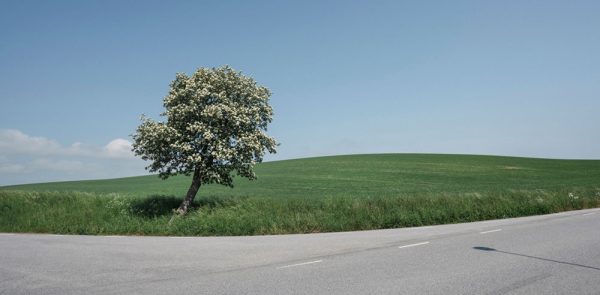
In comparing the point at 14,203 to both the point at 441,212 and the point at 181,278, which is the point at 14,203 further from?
the point at 441,212

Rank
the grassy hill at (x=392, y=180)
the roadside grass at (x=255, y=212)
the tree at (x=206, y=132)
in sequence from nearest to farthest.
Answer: the roadside grass at (x=255, y=212) < the tree at (x=206, y=132) < the grassy hill at (x=392, y=180)

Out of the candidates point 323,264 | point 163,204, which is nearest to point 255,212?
point 163,204

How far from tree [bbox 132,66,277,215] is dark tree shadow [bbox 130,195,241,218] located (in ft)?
2.77

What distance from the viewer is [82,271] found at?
8.71m

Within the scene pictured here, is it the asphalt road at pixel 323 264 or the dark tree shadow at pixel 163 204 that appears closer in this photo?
the asphalt road at pixel 323 264

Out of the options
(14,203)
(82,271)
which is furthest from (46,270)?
(14,203)

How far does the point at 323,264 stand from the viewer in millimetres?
8750

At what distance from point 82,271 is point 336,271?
5.04 meters

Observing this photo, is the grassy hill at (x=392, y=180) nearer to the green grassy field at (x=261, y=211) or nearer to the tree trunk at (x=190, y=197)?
the green grassy field at (x=261, y=211)

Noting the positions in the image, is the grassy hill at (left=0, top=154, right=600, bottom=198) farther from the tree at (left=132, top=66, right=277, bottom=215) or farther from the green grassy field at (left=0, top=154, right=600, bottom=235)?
the tree at (left=132, top=66, right=277, bottom=215)

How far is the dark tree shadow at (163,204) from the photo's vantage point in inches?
770

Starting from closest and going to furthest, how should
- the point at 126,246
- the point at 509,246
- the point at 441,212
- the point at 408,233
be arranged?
the point at 509,246 → the point at 126,246 → the point at 408,233 → the point at 441,212

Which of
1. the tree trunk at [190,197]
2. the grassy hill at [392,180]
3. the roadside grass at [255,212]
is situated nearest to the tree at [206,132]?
the tree trunk at [190,197]

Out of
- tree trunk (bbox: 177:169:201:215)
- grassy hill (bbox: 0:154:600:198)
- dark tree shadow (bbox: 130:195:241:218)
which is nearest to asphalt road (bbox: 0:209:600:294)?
tree trunk (bbox: 177:169:201:215)
